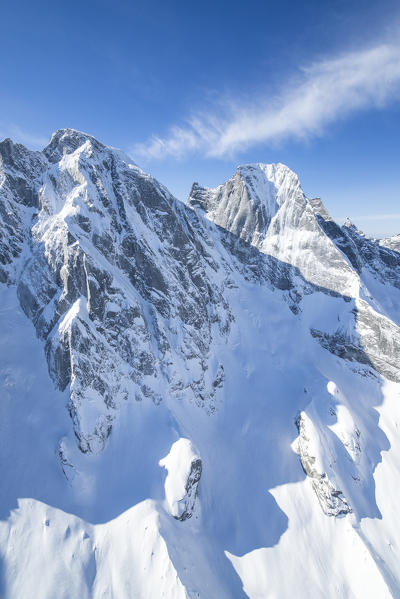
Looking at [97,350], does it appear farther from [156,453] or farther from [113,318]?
[156,453]

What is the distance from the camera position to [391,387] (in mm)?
65750

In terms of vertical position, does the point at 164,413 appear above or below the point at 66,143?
below

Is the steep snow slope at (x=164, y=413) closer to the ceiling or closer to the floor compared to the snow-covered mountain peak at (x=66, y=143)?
closer to the floor

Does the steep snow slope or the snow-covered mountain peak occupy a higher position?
the snow-covered mountain peak

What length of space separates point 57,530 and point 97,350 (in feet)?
78.9

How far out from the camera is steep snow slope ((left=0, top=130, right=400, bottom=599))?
36312 mm

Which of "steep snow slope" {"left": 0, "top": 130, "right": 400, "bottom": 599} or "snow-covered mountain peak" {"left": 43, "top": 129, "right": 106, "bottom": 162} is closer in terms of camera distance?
"steep snow slope" {"left": 0, "top": 130, "right": 400, "bottom": 599}

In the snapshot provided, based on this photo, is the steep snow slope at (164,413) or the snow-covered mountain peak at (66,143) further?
the snow-covered mountain peak at (66,143)

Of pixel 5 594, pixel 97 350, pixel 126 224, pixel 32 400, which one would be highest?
pixel 126 224

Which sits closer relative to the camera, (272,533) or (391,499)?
(272,533)

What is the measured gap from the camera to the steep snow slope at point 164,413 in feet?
119

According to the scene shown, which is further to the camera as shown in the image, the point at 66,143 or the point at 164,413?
the point at 66,143

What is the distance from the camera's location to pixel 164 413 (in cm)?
4869

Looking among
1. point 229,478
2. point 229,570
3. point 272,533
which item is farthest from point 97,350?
point 272,533
